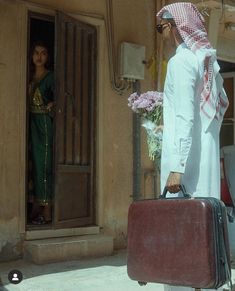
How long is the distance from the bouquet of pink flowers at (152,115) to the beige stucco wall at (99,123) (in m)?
2.11

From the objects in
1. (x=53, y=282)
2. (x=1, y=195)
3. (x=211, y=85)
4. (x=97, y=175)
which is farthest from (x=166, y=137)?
(x=97, y=175)

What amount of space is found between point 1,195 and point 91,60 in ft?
6.24

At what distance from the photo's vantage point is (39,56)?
21.2 feet

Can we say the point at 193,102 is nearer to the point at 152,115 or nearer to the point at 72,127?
the point at 152,115

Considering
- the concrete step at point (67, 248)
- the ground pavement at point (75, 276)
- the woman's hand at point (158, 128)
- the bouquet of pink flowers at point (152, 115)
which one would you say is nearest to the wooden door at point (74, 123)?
the concrete step at point (67, 248)

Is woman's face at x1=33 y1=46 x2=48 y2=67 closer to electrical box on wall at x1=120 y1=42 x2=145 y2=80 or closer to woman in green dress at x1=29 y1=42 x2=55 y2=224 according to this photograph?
woman in green dress at x1=29 y1=42 x2=55 y2=224

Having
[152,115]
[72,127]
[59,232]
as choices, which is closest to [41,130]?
[72,127]

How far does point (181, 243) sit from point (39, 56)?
391 centimetres

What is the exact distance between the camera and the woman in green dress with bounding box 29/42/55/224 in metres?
6.38

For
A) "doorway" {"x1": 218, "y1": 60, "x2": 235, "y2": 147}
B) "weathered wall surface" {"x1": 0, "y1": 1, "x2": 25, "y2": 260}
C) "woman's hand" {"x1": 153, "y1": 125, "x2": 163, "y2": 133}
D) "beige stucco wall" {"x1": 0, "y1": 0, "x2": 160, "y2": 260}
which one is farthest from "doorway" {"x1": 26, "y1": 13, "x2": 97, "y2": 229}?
"doorway" {"x1": 218, "y1": 60, "x2": 235, "y2": 147}

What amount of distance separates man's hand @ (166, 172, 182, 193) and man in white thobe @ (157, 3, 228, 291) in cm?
1

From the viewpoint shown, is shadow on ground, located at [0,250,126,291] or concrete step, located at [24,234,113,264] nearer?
shadow on ground, located at [0,250,126,291]

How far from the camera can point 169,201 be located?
3.17 meters

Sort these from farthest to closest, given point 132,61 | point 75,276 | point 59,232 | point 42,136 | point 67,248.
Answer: point 132,61 < point 42,136 < point 59,232 < point 67,248 < point 75,276
